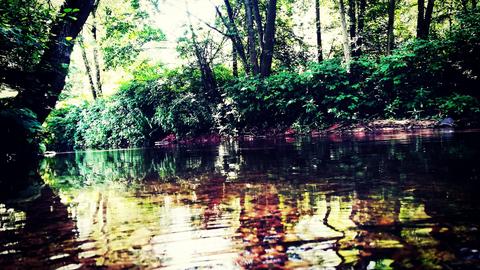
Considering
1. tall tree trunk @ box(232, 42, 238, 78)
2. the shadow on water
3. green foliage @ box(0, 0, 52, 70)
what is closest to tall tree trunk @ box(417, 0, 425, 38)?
tall tree trunk @ box(232, 42, 238, 78)

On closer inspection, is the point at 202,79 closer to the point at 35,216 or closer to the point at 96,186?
the point at 96,186

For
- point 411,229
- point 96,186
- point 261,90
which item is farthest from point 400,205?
point 261,90

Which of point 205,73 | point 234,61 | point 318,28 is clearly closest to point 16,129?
point 205,73

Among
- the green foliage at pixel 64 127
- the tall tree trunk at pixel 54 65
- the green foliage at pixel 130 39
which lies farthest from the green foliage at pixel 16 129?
the green foliage at pixel 64 127

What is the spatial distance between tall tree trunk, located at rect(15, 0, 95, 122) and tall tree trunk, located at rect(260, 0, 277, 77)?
7549 millimetres

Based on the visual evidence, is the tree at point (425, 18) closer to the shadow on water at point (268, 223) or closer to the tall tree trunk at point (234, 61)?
the tall tree trunk at point (234, 61)

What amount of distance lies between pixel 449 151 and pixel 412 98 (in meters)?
6.83

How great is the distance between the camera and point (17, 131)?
6297 mm

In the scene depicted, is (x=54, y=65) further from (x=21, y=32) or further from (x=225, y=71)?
(x=225, y=71)

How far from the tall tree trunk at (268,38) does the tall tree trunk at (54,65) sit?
755cm

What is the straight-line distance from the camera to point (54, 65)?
24.1ft

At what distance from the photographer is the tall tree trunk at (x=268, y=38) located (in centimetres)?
1374

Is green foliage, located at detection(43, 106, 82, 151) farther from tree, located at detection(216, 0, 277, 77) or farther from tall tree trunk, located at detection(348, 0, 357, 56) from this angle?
tall tree trunk, located at detection(348, 0, 357, 56)

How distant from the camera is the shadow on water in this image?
4.39 ft
